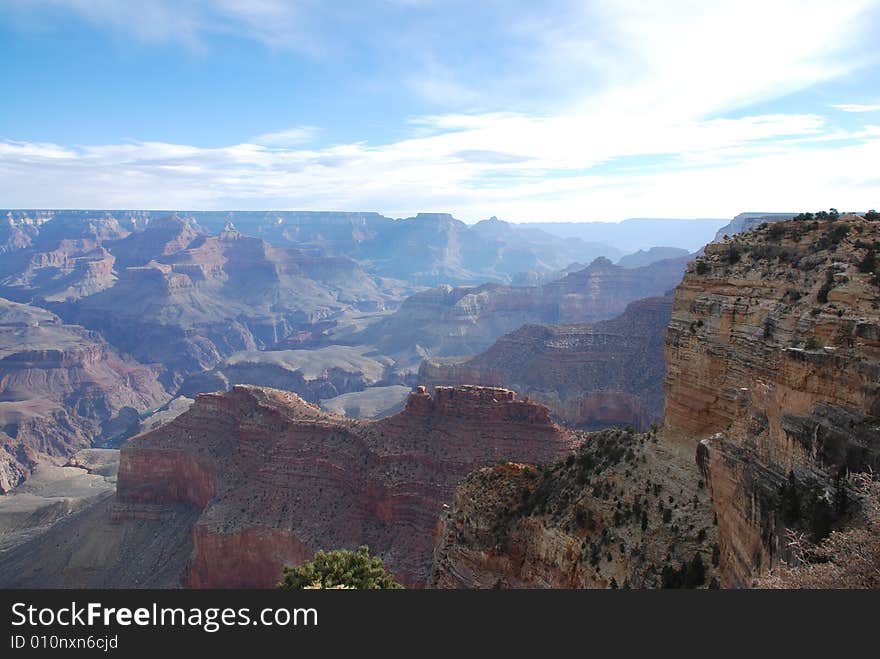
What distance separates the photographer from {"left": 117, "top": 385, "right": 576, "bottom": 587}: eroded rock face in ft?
143

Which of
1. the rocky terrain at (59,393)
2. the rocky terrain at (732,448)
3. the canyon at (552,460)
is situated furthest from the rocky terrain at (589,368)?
the rocky terrain at (59,393)

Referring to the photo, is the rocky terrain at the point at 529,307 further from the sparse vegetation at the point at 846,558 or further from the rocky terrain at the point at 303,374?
the sparse vegetation at the point at 846,558

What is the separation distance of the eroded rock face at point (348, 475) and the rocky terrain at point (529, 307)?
119 meters

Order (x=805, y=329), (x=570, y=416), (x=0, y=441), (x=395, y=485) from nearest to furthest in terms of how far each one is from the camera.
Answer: (x=805, y=329) → (x=395, y=485) → (x=570, y=416) → (x=0, y=441)

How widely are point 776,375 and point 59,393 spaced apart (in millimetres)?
165604

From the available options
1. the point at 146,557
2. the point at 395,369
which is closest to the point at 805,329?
the point at 146,557

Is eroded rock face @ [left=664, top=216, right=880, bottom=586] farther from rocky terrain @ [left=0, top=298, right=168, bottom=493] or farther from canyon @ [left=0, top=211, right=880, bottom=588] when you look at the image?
rocky terrain @ [left=0, top=298, right=168, bottom=493]

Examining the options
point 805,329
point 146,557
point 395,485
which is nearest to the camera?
point 805,329

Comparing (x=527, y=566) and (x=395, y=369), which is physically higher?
(x=527, y=566)

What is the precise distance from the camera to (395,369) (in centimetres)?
16612

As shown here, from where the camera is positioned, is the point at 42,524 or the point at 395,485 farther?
the point at 42,524

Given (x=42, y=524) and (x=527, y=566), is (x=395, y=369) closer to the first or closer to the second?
(x=42, y=524)

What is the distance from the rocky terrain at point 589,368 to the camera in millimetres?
84312

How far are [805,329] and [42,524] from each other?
265 feet
